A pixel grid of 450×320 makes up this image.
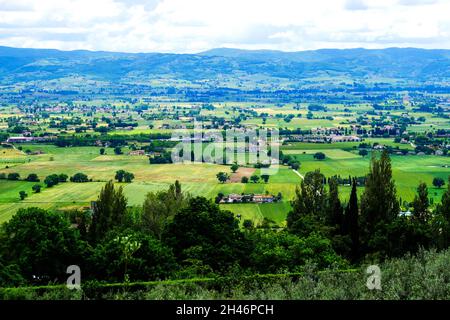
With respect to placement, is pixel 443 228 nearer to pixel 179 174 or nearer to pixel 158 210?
pixel 158 210

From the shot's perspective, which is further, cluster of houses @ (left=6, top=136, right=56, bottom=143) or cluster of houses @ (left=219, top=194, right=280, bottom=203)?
cluster of houses @ (left=6, top=136, right=56, bottom=143)

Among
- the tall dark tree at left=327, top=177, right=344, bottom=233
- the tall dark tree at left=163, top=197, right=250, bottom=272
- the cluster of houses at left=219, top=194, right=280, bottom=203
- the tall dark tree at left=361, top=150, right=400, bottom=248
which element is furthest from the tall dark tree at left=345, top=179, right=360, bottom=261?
the cluster of houses at left=219, top=194, right=280, bottom=203

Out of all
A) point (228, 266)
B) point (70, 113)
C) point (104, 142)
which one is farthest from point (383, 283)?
point (70, 113)

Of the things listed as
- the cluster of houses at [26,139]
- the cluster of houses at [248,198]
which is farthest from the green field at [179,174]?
the cluster of houses at [26,139]

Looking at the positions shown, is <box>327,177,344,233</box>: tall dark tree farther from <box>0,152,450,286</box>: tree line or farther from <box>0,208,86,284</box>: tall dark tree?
<box>0,208,86,284</box>: tall dark tree

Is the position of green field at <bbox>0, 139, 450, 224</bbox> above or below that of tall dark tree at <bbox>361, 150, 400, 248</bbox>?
below

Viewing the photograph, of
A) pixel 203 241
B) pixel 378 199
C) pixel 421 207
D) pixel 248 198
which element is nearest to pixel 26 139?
pixel 248 198

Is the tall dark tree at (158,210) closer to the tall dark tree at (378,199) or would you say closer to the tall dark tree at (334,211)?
the tall dark tree at (334,211)
